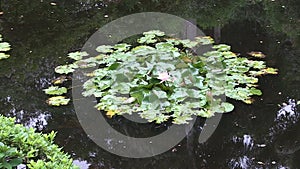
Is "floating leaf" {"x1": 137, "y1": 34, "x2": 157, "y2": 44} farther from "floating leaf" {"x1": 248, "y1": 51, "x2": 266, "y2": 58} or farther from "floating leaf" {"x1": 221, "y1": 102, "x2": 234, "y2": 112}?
"floating leaf" {"x1": 221, "y1": 102, "x2": 234, "y2": 112}

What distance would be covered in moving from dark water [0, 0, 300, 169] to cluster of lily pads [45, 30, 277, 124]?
0.16 m

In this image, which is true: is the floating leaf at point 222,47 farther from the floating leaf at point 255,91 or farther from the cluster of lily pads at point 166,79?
the floating leaf at point 255,91

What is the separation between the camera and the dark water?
10.4ft

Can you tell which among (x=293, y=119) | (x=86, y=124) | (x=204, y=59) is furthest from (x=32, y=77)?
(x=293, y=119)

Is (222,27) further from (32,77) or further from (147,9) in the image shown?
(32,77)

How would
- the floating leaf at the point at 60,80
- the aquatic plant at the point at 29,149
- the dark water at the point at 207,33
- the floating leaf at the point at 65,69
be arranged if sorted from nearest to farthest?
the aquatic plant at the point at 29,149 → the dark water at the point at 207,33 → the floating leaf at the point at 60,80 → the floating leaf at the point at 65,69

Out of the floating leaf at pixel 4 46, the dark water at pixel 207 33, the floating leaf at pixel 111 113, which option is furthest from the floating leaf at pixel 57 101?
the floating leaf at pixel 4 46

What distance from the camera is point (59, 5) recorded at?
651cm

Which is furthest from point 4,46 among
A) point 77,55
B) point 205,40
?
point 205,40

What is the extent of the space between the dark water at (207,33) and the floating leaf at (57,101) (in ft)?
0.19

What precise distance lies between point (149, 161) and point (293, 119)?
141 cm

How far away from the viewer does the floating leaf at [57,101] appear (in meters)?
3.81

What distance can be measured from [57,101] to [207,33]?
2352 mm

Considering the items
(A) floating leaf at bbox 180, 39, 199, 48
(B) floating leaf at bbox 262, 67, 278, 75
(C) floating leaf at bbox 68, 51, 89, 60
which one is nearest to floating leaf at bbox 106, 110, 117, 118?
(C) floating leaf at bbox 68, 51, 89, 60
